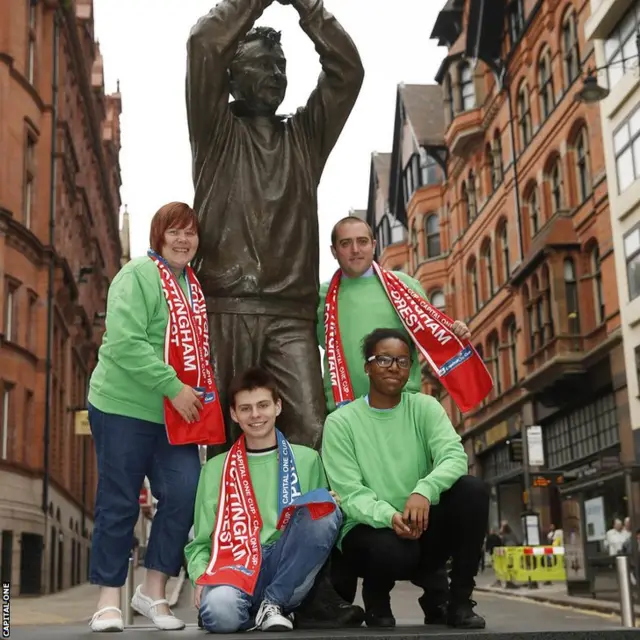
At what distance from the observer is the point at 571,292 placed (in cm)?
3284

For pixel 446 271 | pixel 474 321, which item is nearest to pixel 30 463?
pixel 474 321

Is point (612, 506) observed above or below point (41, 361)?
below

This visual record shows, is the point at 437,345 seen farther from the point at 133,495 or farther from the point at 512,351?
the point at 512,351

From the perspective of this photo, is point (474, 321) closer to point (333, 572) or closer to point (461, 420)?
point (461, 420)

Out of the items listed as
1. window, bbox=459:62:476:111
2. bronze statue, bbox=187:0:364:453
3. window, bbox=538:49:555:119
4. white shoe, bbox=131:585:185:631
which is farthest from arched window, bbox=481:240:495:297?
white shoe, bbox=131:585:185:631

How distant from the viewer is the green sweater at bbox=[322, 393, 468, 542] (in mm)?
4648

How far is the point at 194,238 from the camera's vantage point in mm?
5172

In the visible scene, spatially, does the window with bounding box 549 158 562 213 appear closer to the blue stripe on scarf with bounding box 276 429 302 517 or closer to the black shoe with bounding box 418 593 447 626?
the black shoe with bounding box 418 593 447 626

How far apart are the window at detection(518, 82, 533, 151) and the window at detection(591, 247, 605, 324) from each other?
7.07 metres

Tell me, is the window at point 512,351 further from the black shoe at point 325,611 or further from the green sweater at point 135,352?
the green sweater at point 135,352

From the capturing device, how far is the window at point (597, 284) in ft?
102

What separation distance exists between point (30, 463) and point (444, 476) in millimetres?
27315

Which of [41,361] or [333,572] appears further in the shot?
[41,361]

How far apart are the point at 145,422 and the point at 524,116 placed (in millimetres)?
35140
